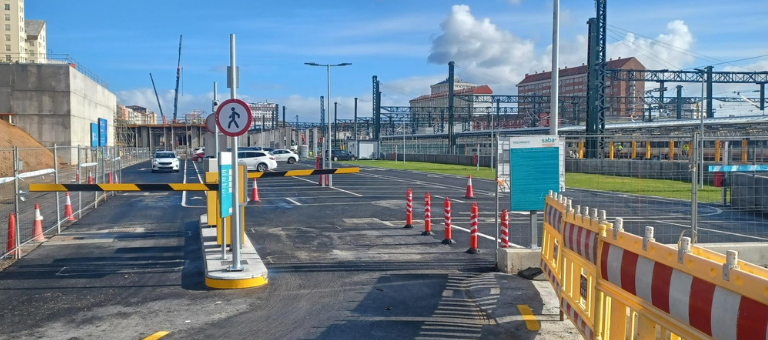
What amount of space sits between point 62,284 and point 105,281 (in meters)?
0.60

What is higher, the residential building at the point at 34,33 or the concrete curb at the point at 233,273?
the residential building at the point at 34,33

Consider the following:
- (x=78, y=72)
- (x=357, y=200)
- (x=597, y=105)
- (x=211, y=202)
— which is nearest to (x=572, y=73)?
(x=597, y=105)

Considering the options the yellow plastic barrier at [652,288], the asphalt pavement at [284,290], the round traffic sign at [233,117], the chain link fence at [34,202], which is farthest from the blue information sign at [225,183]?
the yellow plastic barrier at [652,288]

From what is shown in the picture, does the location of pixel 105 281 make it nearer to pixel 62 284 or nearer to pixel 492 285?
pixel 62 284

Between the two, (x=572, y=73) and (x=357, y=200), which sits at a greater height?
(x=572, y=73)

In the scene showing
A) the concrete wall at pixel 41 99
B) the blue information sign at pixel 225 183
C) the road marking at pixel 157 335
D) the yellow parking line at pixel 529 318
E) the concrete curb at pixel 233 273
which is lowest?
the road marking at pixel 157 335

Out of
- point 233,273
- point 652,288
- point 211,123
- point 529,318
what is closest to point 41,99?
point 211,123

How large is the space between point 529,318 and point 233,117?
5160 mm

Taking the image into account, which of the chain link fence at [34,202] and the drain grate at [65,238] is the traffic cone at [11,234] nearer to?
the chain link fence at [34,202]

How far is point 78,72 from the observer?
57.8 meters

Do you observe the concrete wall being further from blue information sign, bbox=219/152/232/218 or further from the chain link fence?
blue information sign, bbox=219/152/232/218

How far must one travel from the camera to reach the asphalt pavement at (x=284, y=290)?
24.3ft

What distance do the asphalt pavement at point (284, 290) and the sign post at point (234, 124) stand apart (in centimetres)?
83

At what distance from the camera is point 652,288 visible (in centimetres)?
428
